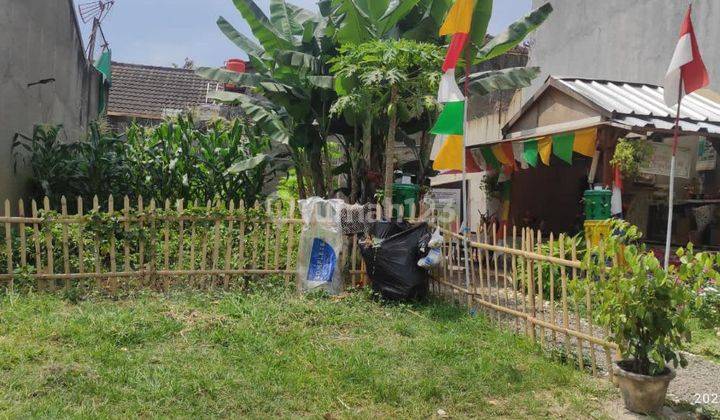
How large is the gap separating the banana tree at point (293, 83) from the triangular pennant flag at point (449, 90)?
8.57 ft

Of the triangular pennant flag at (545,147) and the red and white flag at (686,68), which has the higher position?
the red and white flag at (686,68)

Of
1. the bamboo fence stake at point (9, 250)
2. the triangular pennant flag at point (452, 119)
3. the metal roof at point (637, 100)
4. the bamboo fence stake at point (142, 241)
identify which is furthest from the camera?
the metal roof at point (637, 100)

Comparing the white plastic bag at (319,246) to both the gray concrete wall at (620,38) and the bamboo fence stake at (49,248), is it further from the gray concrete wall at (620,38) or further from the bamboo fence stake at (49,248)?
the gray concrete wall at (620,38)

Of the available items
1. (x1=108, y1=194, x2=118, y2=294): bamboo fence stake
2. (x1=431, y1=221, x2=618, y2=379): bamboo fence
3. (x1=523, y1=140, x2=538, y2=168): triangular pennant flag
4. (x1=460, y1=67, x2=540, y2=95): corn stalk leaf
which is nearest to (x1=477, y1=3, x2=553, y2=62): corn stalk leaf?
(x1=460, y1=67, x2=540, y2=95): corn stalk leaf

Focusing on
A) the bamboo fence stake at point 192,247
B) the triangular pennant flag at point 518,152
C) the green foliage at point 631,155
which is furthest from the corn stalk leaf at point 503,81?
the bamboo fence stake at point 192,247

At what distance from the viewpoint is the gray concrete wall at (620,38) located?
10.4 meters

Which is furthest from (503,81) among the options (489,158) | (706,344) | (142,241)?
(142,241)

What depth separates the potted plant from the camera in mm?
3846

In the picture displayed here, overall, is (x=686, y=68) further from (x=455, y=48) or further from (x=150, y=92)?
(x=150, y=92)

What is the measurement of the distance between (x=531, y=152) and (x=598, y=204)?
1.77 metres

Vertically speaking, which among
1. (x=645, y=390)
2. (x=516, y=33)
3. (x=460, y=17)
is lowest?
(x=645, y=390)

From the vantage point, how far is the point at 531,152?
940 centimetres

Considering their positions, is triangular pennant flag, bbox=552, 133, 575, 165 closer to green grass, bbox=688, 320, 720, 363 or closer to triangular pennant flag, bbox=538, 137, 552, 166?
triangular pennant flag, bbox=538, 137, 552, 166

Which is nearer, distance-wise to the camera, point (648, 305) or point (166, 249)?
point (648, 305)
